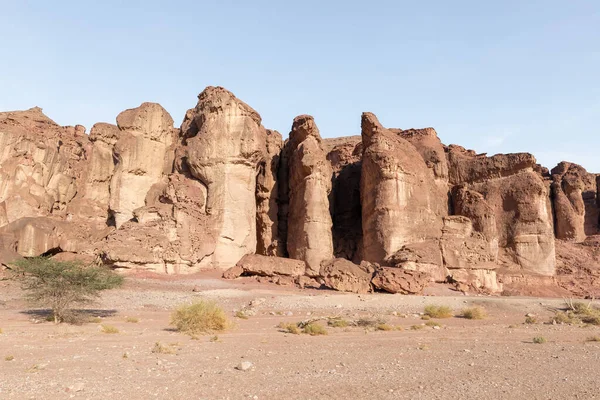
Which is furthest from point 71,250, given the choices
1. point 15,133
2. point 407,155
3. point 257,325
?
point 407,155

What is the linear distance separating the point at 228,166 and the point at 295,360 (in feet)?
80.8

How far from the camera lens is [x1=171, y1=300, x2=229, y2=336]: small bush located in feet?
43.9

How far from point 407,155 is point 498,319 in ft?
57.3

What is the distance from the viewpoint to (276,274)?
28.8m

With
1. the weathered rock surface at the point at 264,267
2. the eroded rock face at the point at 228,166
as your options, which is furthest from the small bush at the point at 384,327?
the eroded rock face at the point at 228,166

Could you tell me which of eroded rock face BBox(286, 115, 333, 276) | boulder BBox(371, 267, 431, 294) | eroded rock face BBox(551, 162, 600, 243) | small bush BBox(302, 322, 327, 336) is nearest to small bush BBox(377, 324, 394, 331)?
small bush BBox(302, 322, 327, 336)

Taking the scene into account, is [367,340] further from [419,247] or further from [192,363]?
[419,247]

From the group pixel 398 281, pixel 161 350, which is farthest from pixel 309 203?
pixel 161 350

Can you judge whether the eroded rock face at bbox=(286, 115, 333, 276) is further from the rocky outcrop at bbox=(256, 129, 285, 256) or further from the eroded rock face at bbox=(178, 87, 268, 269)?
the eroded rock face at bbox=(178, 87, 268, 269)

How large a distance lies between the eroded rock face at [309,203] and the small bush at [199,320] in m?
16.6

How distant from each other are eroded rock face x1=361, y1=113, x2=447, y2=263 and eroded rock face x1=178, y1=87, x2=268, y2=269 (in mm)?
8329

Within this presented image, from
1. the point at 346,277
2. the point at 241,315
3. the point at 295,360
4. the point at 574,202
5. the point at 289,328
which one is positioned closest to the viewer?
the point at 295,360

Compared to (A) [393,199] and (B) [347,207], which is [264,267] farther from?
(B) [347,207]

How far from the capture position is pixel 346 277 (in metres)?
24.0
